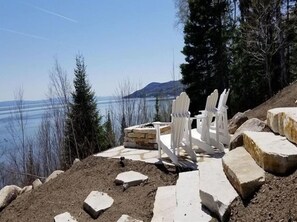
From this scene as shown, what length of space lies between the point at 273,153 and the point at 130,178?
205cm

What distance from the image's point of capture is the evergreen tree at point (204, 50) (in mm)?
13969

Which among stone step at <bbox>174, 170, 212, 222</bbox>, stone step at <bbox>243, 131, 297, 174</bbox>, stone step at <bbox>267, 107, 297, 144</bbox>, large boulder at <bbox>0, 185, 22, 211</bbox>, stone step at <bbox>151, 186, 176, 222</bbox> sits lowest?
large boulder at <bbox>0, 185, 22, 211</bbox>

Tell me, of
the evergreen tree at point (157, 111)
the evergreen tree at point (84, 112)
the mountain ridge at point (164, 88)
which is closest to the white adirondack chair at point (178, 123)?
the mountain ridge at point (164, 88)

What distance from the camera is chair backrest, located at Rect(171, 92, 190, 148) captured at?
401 centimetres

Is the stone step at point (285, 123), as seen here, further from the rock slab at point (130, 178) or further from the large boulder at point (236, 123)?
the large boulder at point (236, 123)

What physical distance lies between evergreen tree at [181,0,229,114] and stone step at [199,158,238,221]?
1120 centimetres

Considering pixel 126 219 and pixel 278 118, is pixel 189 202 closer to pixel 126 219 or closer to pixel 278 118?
pixel 126 219

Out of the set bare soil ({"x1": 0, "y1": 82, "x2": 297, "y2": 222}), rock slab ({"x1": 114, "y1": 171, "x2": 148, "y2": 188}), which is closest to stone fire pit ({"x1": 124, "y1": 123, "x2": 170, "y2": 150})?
bare soil ({"x1": 0, "y1": 82, "x2": 297, "y2": 222})

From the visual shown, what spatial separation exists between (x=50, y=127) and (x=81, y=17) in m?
3.82

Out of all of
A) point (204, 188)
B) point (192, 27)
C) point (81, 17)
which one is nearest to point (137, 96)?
point (81, 17)

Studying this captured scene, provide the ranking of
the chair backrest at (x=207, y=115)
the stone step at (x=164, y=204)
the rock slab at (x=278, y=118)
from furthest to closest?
the chair backrest at (x=207, y=115) → the stone step at (x=164, y=204) → the rock slab at (x=278, y=118)

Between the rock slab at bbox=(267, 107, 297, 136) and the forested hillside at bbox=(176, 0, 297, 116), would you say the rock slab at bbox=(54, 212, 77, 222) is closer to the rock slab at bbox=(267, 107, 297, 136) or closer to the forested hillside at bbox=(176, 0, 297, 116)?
the rock slab at bbox=(267, 107, 297, 136)

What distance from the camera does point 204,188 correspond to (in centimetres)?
235

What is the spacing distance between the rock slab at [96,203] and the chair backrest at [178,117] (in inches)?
41.8
